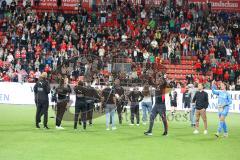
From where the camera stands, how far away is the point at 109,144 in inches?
675

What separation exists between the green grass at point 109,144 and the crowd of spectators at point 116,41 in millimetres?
10790

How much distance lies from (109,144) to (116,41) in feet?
76.3

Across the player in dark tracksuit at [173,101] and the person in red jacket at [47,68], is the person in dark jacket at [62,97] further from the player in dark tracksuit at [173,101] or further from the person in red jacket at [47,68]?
the person in red jacket at [47,68]

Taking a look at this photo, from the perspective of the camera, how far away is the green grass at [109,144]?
48.8 feet

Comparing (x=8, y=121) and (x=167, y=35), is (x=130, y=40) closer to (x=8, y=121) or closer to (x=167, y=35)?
(x=167, y=35)

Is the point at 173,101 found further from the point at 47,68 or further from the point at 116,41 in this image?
the point at 116,41

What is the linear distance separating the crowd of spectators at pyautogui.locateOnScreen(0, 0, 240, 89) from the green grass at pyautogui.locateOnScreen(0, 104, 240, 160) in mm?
10790

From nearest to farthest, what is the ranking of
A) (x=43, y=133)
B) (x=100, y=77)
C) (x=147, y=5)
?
(x=43, y=133), (x=100, y=77), (x=147, y=5)

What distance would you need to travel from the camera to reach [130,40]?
40.3 meters

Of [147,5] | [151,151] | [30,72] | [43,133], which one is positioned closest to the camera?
[151,151]

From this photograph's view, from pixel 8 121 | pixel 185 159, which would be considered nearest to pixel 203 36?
pixel 8 121

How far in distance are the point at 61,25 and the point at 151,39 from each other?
6997 millimetres

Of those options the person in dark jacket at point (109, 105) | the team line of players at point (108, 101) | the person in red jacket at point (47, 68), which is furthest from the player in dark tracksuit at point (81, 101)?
the person in red jacket at point (47, 68)

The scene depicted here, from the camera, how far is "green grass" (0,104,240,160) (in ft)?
48.8
